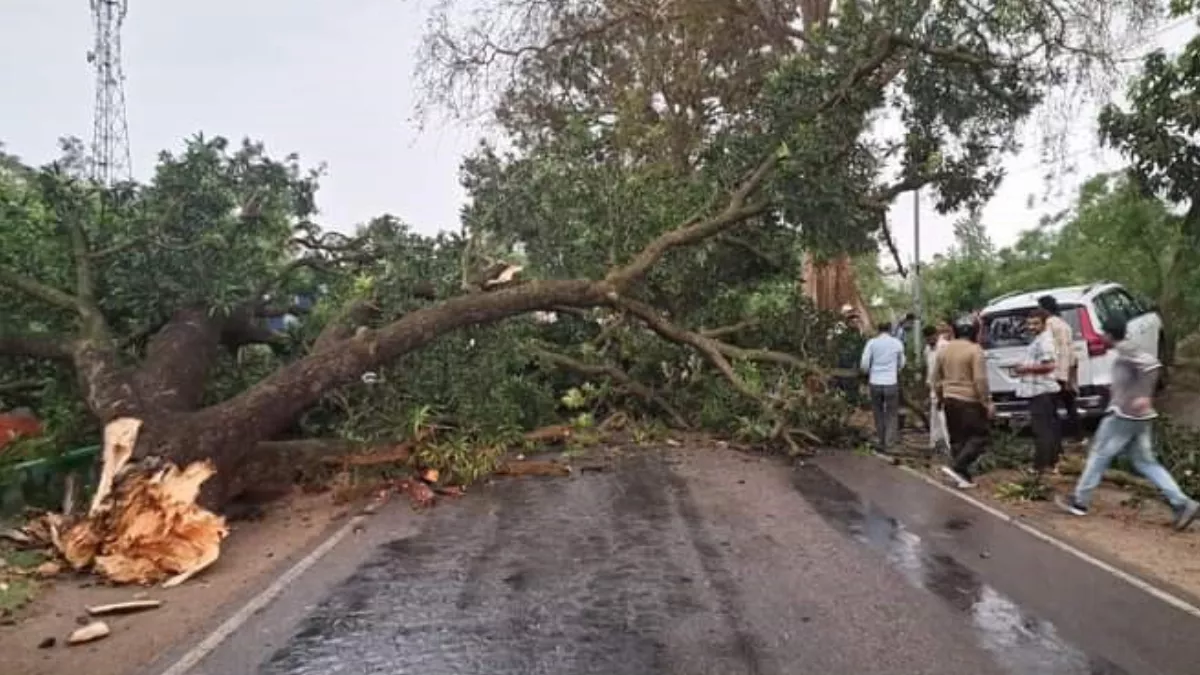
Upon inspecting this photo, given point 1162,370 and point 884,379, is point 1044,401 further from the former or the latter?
point 1162,370

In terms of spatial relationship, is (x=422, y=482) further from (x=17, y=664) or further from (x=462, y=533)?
(x=17, y=664)

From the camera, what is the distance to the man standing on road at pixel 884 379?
1262 cm

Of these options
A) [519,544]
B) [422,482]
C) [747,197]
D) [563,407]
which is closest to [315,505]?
[422,482]

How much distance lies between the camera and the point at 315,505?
999 cm

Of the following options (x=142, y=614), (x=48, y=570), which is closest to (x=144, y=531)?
(x=48, y=570)

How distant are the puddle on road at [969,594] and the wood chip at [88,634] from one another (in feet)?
16.0

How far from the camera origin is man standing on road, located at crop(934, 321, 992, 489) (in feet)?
33.1

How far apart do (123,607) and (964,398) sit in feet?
25.4

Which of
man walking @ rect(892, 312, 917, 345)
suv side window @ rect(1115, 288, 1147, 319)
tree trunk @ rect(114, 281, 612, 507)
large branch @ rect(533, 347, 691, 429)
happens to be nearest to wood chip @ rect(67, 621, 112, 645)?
tree trunk @ rect(114, 281, 612, 507)

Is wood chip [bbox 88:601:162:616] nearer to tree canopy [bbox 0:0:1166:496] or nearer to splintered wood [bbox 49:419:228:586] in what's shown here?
splintered wood [bbox 49:419:228:586]

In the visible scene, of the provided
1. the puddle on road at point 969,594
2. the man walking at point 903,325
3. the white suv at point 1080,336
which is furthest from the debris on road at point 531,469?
the man walking at point 903,325

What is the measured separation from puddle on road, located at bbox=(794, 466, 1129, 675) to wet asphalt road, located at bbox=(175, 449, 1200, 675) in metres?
0.02

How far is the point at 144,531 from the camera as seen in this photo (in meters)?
7.40

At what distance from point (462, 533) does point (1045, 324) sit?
6.44 m
